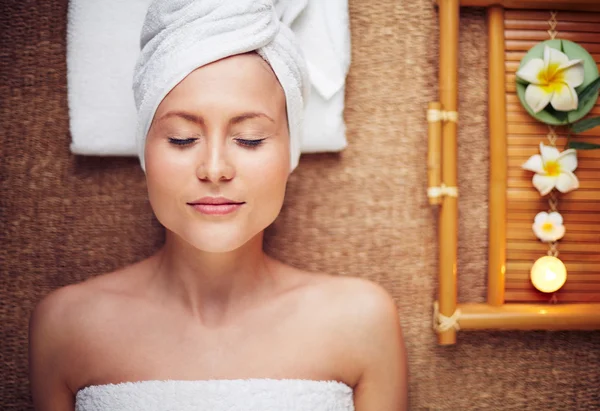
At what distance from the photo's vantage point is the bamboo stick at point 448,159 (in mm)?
1243

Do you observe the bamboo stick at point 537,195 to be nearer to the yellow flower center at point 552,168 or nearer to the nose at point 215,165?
the yellow flower center at point 552,168

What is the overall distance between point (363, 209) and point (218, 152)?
0.53 m

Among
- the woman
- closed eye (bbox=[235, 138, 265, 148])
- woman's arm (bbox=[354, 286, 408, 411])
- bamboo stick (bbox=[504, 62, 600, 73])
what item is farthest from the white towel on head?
bamboo stick (bbox=[504, 62, 600, 73])

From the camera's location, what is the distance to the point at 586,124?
48.7 inches

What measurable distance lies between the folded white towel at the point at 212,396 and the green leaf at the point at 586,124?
0.85 m

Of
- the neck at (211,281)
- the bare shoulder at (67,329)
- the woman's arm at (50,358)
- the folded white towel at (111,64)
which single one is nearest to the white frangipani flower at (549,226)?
the folded white towel at (111,64)

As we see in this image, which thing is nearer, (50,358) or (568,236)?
(50,358)

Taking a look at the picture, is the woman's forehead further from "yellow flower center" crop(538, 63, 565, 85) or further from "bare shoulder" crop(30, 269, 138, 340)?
"yellow flower center" crop(538, 63, 565, 85)

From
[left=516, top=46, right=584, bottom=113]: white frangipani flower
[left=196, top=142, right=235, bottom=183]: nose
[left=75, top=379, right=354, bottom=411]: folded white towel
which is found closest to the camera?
[left=196, top=142, right=235, bottom=183]: nose

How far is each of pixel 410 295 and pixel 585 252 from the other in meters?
0.44

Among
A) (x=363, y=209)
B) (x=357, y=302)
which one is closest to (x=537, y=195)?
(x=363, y=209)

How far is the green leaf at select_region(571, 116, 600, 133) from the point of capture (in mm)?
1228

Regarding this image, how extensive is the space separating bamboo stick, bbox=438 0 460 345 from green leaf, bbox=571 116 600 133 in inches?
11.2

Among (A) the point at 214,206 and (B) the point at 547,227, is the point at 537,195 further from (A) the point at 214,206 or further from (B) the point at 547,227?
(A) the point at 214,206
